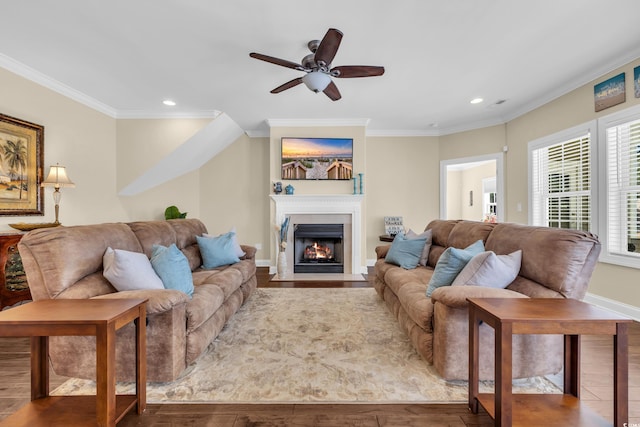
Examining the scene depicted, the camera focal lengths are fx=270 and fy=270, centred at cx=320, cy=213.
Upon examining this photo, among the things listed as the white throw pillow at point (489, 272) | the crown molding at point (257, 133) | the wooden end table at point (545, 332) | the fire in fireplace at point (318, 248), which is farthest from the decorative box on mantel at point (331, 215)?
the wooden end table at point (545, 332)

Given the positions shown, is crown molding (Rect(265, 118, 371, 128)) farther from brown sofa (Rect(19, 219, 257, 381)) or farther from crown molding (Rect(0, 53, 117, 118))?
brown sofa (Rect(19, 219, 257, 381))

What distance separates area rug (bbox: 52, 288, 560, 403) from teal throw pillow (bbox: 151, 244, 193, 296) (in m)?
0.55

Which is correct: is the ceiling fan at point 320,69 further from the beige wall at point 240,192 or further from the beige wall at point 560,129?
the beige wall at point 240,192

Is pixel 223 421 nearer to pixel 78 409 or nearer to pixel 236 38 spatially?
pixel 78 409

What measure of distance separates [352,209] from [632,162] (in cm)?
332

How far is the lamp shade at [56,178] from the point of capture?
312 centimetres

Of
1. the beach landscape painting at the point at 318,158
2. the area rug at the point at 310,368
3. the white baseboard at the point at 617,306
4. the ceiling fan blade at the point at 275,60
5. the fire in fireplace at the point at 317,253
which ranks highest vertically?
the ceiling fan blade at the point at 275,60

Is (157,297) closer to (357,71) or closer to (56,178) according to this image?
(357,71)

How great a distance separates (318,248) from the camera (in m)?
4.88

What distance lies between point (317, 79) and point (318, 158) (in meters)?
2.23

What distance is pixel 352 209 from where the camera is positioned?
4.73m

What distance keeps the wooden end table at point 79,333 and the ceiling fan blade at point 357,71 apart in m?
2.34

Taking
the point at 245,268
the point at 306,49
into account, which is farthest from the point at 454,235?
the point at 306,49

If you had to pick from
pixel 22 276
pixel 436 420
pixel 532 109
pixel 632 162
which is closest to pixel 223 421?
pixel 436 420
